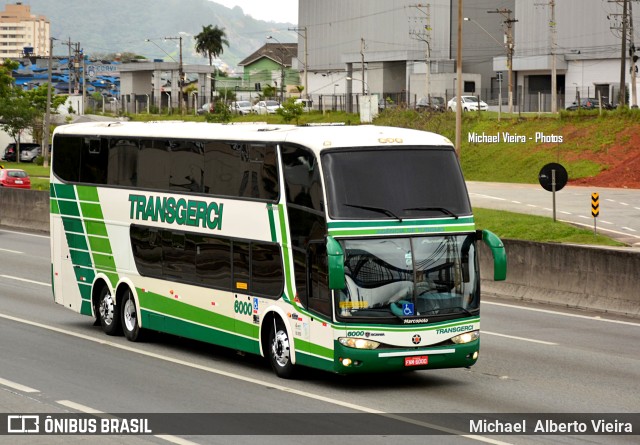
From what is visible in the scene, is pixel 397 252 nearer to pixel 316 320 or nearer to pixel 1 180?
pixel 316 320

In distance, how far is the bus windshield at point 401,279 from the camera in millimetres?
15016

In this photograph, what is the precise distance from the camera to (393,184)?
15.6 metres

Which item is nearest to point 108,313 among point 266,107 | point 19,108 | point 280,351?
point 280,351

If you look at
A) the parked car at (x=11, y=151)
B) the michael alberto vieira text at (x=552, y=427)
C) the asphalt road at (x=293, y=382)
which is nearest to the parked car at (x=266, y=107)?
the parked car at (x=11, y=151)

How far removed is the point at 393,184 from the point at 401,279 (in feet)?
4.25

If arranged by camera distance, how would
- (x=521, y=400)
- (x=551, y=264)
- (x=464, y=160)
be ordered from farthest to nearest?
(x=464, y=160) < (x=551, y=264) < (x=521, y=400)

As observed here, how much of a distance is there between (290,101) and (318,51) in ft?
159

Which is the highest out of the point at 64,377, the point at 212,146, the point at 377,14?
the point at 377,14

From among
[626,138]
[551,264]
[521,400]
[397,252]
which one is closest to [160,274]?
[397,252]

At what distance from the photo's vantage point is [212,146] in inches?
715

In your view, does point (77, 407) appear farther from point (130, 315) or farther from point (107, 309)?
point (107, 309)

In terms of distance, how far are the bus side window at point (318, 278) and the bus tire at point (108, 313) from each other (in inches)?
236

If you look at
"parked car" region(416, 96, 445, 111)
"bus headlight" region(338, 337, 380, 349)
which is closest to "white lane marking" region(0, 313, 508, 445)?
"bus headlight" region(338, 337, 380, 349)

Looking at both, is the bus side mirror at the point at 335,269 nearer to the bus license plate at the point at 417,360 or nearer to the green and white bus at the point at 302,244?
the green and white bus at the point at 302,244
